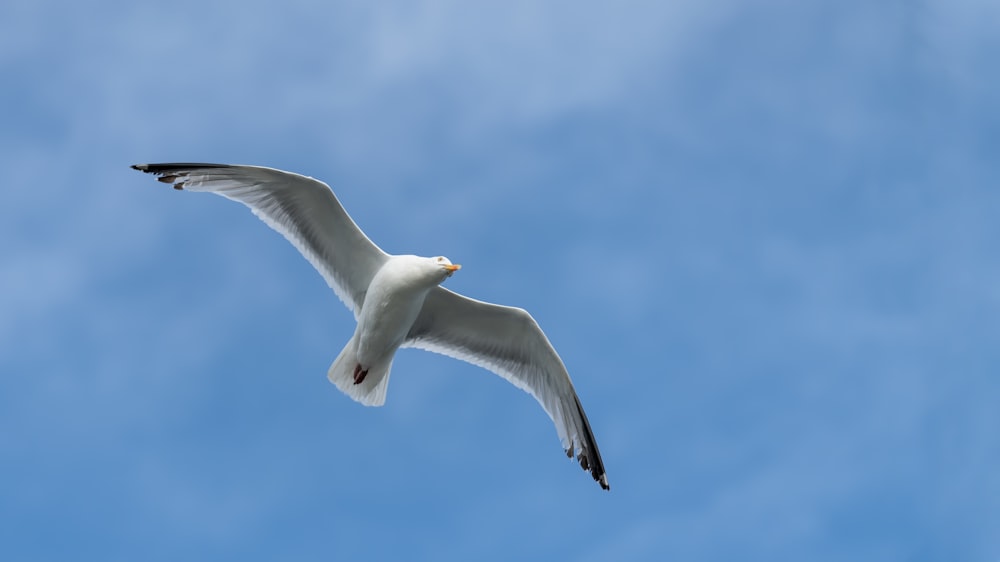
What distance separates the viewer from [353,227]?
15.2 metres

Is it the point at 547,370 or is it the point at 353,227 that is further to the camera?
the point at 547,370

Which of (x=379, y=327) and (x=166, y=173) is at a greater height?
(x=166, y=173)

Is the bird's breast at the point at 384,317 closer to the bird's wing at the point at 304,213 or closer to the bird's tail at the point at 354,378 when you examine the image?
the bird's tail at the point at 354,378

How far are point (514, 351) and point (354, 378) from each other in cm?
225

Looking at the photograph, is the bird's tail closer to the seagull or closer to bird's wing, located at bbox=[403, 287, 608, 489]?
the seagull

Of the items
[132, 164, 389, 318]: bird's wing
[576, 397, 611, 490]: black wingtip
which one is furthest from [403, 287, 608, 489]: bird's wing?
[132, 164, 389, 318]: bird's wing

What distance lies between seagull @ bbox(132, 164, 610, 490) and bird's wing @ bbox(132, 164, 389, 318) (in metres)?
0.01

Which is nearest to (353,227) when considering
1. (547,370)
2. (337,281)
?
(337,281)

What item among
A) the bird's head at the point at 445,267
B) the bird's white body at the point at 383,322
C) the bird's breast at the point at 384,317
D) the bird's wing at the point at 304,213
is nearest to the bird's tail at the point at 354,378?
the bird's white body at the point at 383,322

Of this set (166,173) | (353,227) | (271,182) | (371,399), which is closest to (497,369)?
(371,399)

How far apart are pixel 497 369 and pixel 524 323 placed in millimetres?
935

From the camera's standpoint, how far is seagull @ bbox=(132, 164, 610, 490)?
14922 mm

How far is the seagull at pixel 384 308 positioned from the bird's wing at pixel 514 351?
1 centimetres

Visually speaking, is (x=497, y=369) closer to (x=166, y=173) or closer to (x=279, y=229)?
(x=279, y=229)
